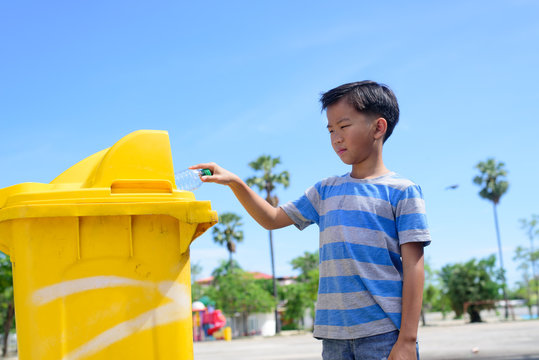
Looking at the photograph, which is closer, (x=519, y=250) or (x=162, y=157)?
(x=162, y=157)

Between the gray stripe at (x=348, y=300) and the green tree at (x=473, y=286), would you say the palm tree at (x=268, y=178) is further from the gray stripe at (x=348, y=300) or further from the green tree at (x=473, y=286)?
the gray stripe at (x=348, y=300)

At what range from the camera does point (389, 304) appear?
7.01 ft

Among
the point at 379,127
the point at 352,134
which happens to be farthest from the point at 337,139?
the point at 379,127

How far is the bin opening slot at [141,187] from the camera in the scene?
8.48 feet

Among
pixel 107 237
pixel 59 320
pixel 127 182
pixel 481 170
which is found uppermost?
pixel 481 170

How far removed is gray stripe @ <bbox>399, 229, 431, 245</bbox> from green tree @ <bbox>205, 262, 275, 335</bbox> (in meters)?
39.7

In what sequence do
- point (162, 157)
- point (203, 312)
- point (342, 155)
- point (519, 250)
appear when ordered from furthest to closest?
point (519, 250) → point (203, 312) → point (162, 157) → point (342, 155)

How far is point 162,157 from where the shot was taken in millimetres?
2789

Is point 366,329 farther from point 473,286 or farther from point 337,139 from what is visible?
point 473,286

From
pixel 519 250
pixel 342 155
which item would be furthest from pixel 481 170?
pixel 342 155

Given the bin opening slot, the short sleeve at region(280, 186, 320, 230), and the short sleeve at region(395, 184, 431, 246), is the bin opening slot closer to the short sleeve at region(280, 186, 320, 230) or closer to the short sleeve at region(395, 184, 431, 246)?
the short sleeve at region(280, 186, 320, 230)

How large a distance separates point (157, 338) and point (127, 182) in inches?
A: 31.6

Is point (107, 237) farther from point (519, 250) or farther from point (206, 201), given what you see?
point (519, 250)

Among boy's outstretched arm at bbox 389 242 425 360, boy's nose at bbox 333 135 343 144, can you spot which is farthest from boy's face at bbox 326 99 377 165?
boy's outstretched arm at bbox 389 242 425 360
